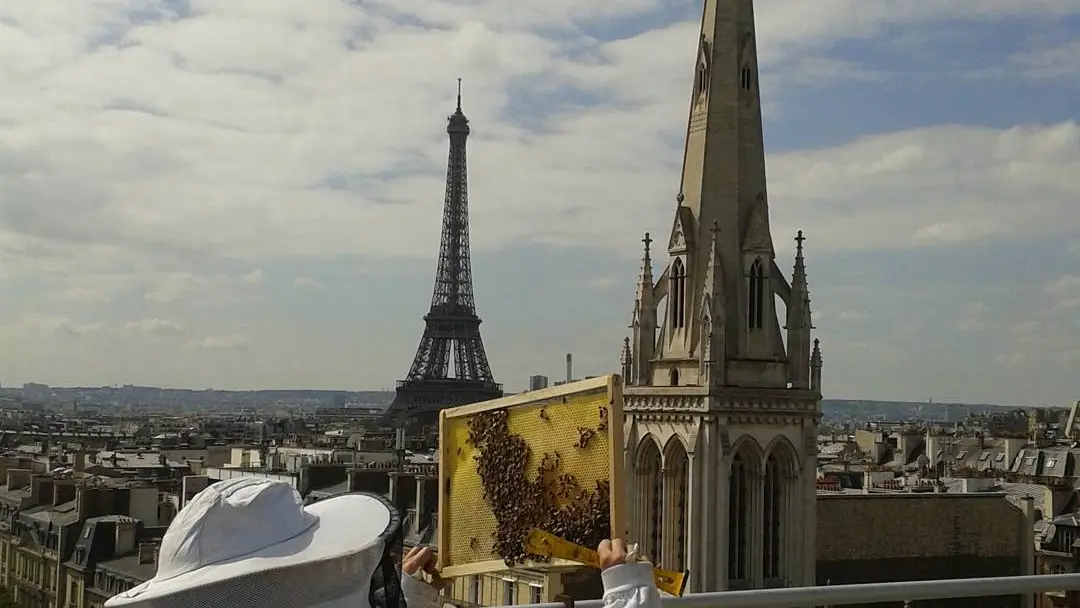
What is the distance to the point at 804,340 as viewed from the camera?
2886 cm

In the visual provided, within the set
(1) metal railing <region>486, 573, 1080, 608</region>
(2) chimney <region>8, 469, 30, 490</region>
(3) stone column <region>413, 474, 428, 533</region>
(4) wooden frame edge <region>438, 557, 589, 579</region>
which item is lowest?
(2) chimney <region>8, 469, 30, 490</region>

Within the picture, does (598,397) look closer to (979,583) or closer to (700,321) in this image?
(979,583)

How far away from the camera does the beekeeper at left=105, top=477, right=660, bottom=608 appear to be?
3.33 m

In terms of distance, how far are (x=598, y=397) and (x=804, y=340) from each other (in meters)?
24.9

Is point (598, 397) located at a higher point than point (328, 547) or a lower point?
higher

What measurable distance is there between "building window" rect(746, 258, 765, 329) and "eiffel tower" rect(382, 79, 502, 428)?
76.5m

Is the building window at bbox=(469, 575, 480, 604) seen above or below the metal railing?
below

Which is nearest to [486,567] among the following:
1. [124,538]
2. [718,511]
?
[718,511]

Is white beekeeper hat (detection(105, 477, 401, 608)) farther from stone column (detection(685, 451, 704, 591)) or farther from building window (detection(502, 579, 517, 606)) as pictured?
stone column (detection(685, 451, 704, 591))

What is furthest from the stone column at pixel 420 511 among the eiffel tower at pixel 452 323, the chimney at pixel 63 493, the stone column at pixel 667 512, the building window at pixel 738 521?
the eiffel tower at pixel 452 323

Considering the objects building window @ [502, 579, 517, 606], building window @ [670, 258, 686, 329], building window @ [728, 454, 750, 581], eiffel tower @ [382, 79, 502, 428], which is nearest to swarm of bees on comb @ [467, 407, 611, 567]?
building window @ [502, 579, 517, 606]

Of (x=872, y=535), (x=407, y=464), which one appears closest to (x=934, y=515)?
(x=872, y=535)

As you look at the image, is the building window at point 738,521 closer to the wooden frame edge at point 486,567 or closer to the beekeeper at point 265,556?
the wooden frame edge at point 486,567

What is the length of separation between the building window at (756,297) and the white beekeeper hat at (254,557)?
2553cm
